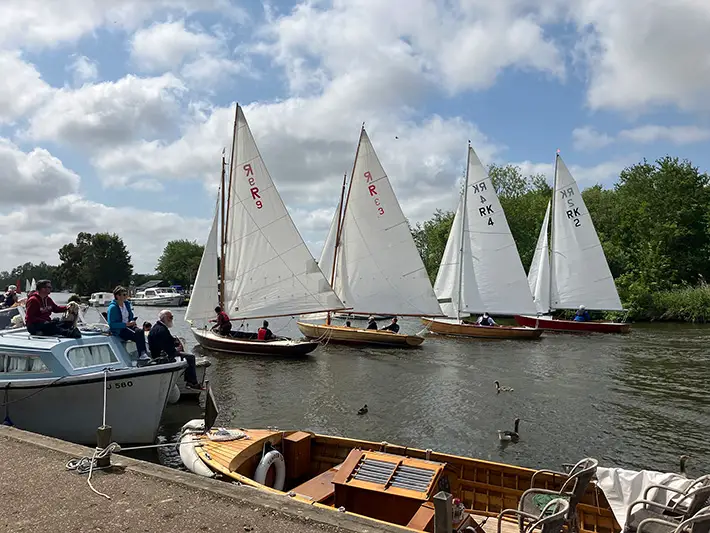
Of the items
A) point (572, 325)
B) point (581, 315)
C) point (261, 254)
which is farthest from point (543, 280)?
point (261, 254)

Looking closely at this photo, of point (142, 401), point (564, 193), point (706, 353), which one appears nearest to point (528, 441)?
point (142, 401)

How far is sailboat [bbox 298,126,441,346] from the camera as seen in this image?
3253cm

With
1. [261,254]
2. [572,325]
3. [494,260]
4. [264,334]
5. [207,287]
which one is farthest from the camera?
[572,325]

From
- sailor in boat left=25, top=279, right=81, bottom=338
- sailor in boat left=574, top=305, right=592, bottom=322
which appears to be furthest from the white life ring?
sailor in boat left=574, top=305, right=592, bottom=322

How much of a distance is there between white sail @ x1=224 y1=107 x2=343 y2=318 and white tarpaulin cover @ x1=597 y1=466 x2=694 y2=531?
22.1m

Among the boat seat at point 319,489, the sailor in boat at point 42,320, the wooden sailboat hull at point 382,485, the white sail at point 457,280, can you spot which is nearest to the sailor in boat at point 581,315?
the white sail at point 457,280

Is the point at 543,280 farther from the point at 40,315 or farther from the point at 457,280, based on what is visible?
the point at 40,315

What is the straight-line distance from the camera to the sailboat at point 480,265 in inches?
1496

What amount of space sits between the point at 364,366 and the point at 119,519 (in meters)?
19.3

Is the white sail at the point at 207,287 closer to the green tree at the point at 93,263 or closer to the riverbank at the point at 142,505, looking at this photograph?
the riverbank at the point at 142,505

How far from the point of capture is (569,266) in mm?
42000

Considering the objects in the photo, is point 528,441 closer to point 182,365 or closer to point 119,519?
point 182,365

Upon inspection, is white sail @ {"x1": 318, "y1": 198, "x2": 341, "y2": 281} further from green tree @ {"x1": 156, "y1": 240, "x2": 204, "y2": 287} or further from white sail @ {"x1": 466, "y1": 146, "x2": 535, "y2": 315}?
green tree @ {"x1": 156, "y1": 240, "x2": 204, "y2": 287}

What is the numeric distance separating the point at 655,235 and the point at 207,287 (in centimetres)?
4474
